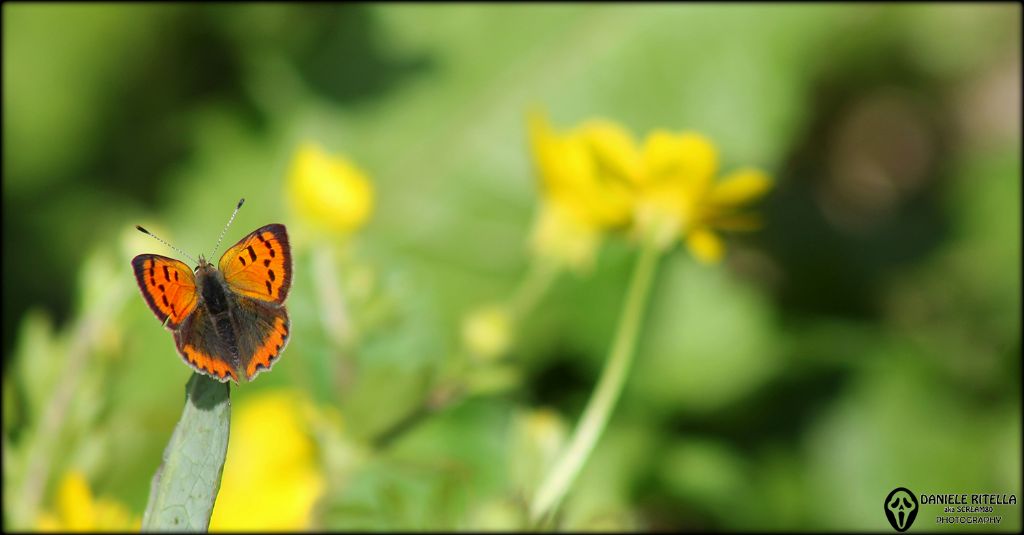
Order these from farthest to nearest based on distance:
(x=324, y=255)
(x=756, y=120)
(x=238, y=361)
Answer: (x=756, y=120)
(x=324, y=255)
(x=238, y=361)

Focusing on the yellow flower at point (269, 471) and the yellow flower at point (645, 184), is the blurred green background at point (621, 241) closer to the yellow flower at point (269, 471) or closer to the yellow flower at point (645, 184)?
the yellow flower at point (269, 471)

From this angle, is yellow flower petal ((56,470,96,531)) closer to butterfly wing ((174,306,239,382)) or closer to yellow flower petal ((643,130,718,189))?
butterfly wing ((174,306,239,382))

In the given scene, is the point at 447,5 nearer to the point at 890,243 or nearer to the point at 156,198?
the point at 156,198

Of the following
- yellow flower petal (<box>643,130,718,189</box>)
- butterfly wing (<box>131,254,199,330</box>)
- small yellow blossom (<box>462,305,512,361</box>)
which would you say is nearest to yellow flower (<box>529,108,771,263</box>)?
yellow flower petal (<box>643,130,718,189</box>)

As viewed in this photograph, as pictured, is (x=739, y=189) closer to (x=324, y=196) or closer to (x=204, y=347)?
(x=324, y=196)

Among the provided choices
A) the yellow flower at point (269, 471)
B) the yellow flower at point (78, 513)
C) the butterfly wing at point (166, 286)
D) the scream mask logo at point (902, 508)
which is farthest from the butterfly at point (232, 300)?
the scream mask logo at point (902, 508)

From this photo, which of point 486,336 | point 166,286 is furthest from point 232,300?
point 486,336

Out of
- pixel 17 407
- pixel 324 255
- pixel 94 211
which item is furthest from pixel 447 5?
pixel 17 407
